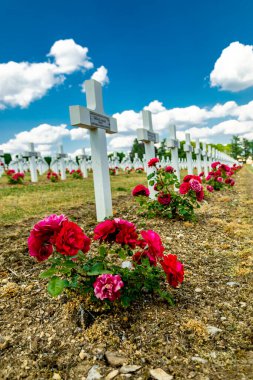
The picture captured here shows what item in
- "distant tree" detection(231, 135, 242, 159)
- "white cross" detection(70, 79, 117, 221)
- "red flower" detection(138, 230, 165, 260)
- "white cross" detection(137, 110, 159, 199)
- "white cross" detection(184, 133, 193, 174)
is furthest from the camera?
Answer: "distant tree" detection(231, 135, 242, 159)

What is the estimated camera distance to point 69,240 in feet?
5.37

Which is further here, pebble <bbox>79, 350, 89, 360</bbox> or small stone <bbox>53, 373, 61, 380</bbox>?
pebble <bbox>79, 350, 89, 360</bbox>

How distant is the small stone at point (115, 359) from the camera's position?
1.65 meters

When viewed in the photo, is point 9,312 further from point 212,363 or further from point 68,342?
point 212,363

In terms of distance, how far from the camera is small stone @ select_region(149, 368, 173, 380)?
1.54 meters

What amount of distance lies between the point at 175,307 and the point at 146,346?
0.46 meters

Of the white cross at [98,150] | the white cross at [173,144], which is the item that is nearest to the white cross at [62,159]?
the white cross at [173,144]

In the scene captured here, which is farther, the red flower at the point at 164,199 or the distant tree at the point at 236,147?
the distant tree at the point at 236,147

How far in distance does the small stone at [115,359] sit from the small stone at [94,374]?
8 cm

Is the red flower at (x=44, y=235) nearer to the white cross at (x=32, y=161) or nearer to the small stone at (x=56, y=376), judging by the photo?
the small stone at (x=56, y=376)

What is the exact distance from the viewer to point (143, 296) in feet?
7.48

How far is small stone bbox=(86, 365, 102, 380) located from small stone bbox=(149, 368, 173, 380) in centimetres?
26

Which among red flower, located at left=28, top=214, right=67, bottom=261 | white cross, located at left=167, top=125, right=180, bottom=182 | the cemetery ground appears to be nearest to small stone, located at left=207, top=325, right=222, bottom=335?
the cemetery ground

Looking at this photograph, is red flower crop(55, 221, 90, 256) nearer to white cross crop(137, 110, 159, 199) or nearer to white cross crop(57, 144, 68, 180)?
white cross crop(137, 110, 159, 199)
